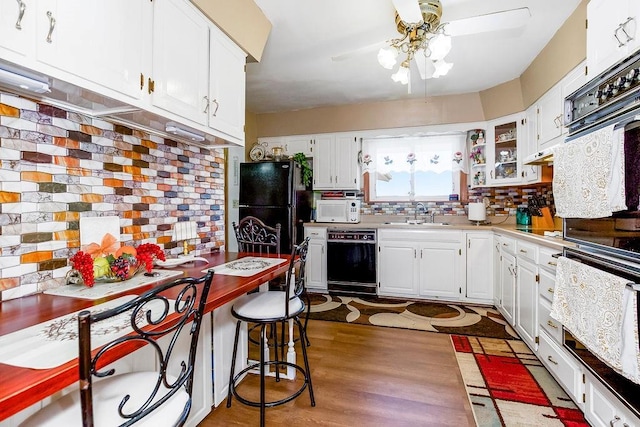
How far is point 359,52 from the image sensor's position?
2170mm

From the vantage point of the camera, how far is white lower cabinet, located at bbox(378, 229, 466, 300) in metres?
3.55

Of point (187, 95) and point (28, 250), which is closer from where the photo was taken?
point (28, 250)

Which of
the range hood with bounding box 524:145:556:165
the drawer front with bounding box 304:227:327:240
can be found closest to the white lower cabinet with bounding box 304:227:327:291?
the drawer front with bounding box 304:227:327:240

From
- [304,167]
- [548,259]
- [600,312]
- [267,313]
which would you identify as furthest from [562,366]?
[304,167]

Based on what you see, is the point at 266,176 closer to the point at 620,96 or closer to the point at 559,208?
the point at 559,208

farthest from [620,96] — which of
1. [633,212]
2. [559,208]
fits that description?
[559,208]

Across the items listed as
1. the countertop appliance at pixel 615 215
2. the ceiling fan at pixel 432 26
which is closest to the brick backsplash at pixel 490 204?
the countertop appliance at pixel 615 215

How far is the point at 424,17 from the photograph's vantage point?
2000 mm

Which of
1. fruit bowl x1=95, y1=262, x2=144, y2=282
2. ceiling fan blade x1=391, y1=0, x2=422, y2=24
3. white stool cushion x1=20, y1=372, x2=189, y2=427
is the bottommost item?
white stool cushion x1=20, y1=372, x2=189, y2=427

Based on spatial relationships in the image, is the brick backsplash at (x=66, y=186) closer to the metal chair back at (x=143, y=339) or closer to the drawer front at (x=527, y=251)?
the metal chair back at (x=143, y=339)

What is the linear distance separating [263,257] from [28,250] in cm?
114

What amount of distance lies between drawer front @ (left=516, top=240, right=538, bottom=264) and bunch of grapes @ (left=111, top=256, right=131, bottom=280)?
97.9 inches

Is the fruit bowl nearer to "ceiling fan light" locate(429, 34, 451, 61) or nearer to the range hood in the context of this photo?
"ceiling fan light" locate(429, 34, 451, 61)

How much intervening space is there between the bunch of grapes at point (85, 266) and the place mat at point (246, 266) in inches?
18.5
